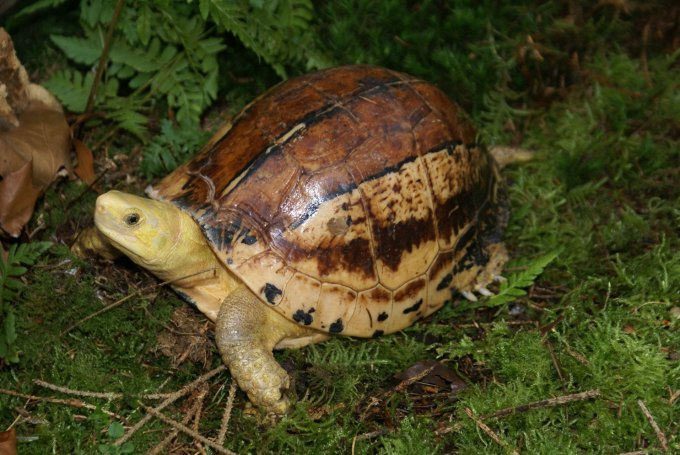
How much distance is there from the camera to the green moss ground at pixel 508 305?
2.72 meters

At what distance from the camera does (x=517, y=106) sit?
4324 millimetres

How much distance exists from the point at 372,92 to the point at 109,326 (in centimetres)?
179

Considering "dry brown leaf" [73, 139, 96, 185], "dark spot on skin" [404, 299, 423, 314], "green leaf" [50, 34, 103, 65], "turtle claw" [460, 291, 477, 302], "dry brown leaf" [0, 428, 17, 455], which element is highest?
"green leaf" [50, 34, 103, 65]

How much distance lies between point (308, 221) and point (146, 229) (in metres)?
0.75

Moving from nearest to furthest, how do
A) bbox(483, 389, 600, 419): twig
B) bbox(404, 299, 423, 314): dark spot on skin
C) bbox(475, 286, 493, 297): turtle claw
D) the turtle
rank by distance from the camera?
bbox(483, 389, 600, 419): twig
the turtle
bbox(404, 299, 423, 314): dark spot on skin
bbox(475, 286, 493, 297): turtle claw

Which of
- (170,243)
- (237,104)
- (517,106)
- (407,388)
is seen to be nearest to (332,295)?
(407,388)

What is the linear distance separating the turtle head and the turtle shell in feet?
0.37

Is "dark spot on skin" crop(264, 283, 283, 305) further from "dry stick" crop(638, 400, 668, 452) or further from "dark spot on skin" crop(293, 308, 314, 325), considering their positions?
"dry stick" crop(638, 400, 668, 452)

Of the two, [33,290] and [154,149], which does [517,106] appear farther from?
[33,290]

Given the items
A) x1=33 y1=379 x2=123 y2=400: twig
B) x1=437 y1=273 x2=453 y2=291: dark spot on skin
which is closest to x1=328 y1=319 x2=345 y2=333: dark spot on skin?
x1=437 y1=273 x2=453 y2=291: dark spot on skin

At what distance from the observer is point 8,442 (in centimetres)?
251

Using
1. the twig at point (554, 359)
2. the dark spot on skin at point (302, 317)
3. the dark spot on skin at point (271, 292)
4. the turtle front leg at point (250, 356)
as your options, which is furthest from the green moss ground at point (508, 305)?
the dark spot on skin at point (271, 292)

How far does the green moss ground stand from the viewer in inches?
107

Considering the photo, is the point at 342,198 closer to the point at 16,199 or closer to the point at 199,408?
the point at 199,408
